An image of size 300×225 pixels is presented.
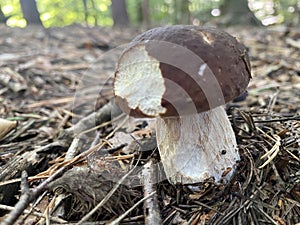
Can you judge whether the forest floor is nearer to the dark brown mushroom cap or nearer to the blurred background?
the dark brown mushroom cap

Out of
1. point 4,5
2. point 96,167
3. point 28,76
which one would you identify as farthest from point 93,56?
point 4,5

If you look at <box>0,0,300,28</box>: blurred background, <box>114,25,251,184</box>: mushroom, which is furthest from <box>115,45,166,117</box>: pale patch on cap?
<box>0,0,300,28</box>: blurred background

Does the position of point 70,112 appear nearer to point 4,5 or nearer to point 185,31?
point 185,31

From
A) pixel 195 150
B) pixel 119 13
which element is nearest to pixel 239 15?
pixel 119 13

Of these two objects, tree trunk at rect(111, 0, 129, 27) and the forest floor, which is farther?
tree trunk at rect(111, 0, 129, 27)

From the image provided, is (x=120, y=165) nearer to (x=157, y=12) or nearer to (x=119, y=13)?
(x=119, y=13)

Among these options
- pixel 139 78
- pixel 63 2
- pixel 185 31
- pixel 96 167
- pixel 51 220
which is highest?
pixel 185 31

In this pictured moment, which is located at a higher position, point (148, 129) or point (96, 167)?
point (96, 167)
